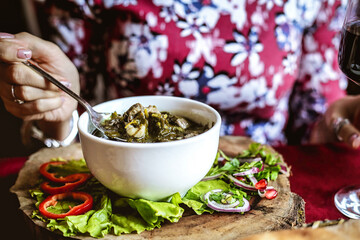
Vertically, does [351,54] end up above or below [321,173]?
above

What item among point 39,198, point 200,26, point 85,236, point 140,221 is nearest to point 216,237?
point 140,221

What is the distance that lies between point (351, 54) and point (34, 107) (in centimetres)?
141

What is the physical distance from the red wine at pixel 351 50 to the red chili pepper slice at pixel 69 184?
1147 mm

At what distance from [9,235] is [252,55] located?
1.62 meters

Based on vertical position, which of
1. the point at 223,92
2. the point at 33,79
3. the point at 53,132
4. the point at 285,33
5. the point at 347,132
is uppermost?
the point at 285,33

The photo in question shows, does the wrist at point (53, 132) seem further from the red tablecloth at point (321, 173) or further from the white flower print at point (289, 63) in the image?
the white flower print at point (289, 63)

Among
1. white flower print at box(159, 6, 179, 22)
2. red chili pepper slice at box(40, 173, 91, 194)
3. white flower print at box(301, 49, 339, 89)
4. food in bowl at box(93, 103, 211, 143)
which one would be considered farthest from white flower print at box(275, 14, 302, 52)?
red chili pepper slice at box(40, 173, 91, 194)

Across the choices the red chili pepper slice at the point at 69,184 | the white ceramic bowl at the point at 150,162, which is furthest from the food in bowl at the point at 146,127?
the red chili pepper slice at the point at 69,184

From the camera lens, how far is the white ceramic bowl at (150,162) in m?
1.13

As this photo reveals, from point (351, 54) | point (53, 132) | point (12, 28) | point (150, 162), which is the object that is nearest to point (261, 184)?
point (150, 162)

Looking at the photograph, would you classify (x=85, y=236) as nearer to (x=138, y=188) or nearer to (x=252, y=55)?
(x=138, y=188)

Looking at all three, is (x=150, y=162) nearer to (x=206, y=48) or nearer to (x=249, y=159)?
(x=249, y=159)

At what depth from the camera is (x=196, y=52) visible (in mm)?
2115

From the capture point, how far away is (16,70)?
1.54 metres
